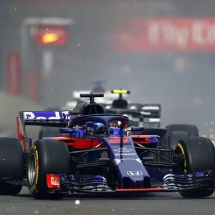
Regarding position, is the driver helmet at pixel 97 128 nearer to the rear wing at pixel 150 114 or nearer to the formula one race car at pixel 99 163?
the formula one race car at pixel 99 163

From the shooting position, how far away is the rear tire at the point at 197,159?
530 inches

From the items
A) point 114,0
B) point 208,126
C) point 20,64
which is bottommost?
point 208,126

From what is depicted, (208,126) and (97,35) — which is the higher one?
(97,35)

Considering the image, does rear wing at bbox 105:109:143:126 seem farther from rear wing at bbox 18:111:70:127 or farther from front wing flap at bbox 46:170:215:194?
front wing flap at bbox 46:170:215:194

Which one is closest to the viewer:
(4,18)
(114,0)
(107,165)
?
(107,165)

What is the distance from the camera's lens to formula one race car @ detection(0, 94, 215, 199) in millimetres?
12812

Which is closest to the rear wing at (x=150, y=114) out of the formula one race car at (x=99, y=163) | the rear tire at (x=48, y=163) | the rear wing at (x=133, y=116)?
the rear wing at (x=133, y=116)

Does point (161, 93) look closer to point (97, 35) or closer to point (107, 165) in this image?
point (97, 35)

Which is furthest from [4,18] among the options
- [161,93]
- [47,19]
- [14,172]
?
[14,172]

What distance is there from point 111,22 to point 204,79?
328 cm

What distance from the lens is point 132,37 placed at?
95.9ft
